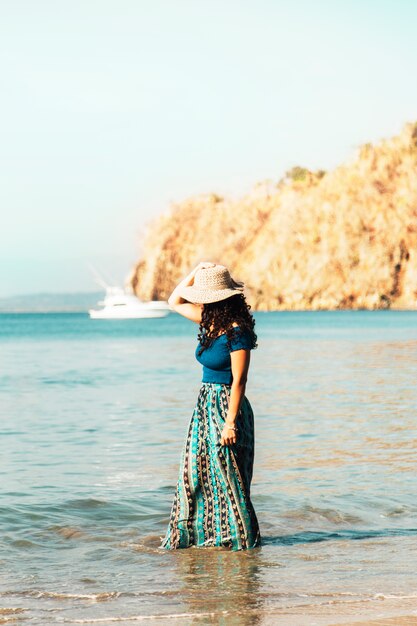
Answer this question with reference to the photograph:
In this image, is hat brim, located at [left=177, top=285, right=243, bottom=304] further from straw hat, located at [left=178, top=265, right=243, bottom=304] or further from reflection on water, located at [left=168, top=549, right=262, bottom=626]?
reflection on water, located at [left=168, top=549, right=262, bottom=626]

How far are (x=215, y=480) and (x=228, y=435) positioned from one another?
41 centimetres

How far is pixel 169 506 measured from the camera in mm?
9664

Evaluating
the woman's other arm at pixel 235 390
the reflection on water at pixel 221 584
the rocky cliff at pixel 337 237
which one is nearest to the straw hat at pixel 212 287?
the woman's other arm at pixel 235 390

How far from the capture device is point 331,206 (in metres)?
121

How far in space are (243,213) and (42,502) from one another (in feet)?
451

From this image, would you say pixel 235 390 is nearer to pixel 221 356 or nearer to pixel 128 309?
pixel 221 356

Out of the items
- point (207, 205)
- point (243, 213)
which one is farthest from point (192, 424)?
point (207, 205)

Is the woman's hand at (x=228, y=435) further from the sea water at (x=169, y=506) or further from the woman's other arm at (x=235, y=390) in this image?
the sea water at (x=169, y=506)

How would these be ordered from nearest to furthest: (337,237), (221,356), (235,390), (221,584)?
(221,584)
(235,390)
(221,356)
(337,237)

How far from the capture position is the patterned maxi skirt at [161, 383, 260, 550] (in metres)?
7.09

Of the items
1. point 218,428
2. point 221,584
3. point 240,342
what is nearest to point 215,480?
point 218,428

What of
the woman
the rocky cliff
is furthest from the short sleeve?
the rocky cliff

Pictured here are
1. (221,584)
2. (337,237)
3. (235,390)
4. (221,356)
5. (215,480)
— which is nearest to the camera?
(221,584)

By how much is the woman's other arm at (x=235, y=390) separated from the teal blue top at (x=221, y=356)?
0.18 feet
